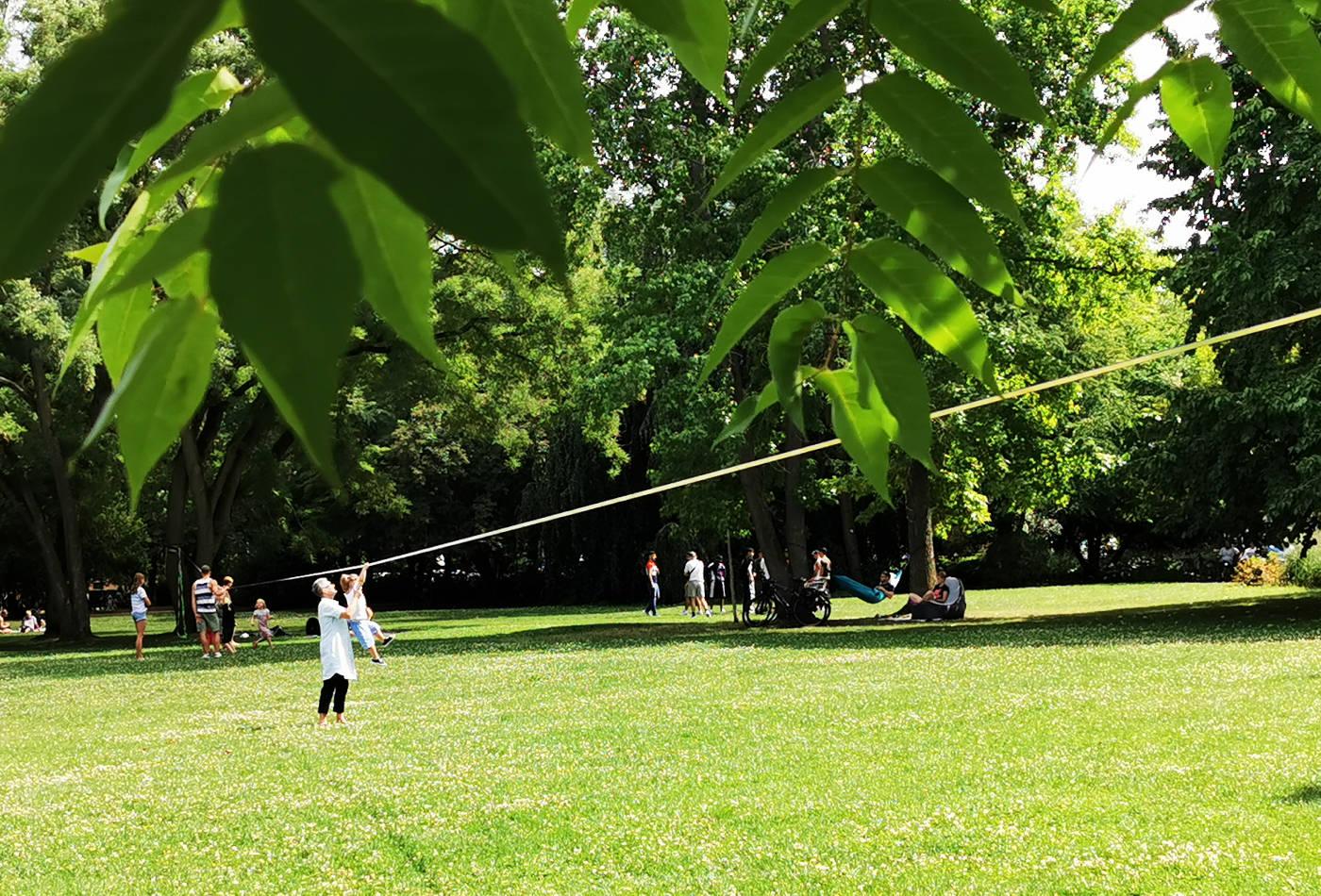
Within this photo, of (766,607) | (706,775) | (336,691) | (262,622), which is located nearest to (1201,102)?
(706,775)

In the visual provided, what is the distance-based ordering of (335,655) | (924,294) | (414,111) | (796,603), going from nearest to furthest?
(414,111) → (924,294) → (335,655) → (796,603)

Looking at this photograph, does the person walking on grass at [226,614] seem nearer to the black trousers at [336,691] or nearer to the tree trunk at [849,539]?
the black trousers at [336,691]

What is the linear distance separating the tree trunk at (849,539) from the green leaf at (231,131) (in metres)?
39.5

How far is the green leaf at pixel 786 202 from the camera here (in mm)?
958

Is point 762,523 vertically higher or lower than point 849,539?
higher

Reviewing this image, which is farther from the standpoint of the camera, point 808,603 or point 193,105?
point 808,603

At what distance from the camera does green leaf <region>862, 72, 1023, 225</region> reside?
0.90 m

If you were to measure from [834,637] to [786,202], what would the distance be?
70.9 feet

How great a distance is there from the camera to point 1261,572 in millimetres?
34094

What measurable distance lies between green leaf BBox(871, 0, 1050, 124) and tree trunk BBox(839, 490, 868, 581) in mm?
39169

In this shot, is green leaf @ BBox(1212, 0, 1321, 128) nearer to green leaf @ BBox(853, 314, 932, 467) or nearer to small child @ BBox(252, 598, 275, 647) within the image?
green leaf @ BBox(853, 314, 932, 467)

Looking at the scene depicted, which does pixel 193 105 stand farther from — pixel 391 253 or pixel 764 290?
pixel 764 290

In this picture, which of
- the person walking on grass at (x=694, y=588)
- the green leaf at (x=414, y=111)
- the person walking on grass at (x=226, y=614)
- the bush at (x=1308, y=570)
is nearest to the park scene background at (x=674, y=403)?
the green leaf at (x=414, y=111)

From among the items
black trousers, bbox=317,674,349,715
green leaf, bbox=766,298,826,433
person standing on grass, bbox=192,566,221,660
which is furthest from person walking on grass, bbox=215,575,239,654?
green leaf, bbox=766,298,826,433
